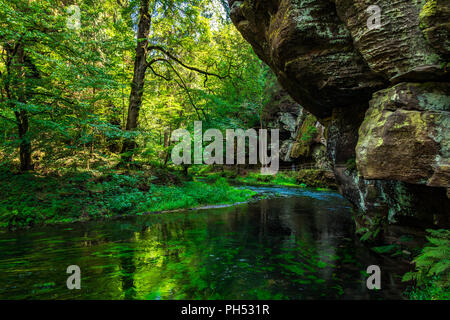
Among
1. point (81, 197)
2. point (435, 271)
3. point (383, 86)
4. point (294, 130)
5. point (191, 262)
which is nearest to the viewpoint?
point (435, 271)

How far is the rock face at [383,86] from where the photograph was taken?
3.75m

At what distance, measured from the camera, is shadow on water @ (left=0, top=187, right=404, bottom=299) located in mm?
3389

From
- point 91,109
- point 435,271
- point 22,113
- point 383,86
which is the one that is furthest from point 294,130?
point 435,271

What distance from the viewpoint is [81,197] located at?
28.3 ft

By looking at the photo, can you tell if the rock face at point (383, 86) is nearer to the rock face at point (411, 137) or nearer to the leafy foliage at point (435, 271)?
the rock face at point (411, 137)

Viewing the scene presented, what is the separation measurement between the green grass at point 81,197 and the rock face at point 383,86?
7800mm

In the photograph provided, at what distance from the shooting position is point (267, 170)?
31344mm

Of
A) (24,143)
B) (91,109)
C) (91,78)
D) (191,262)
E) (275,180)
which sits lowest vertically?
(275,180)

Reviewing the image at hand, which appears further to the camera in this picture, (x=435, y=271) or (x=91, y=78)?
(x=91, y=78)

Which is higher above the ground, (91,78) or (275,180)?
(91,78)

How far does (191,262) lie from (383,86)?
19.9ft

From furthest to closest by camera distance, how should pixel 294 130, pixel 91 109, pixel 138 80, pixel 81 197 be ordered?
pixel 294 130 → pixel 138 80 → pixel 91 109 → pixel 81 197

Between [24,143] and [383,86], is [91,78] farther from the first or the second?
[383,86]
